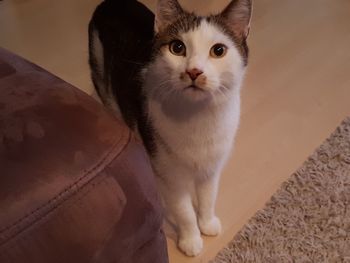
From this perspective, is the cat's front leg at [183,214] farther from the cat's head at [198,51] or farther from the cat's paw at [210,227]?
the cat's head at [198,51]

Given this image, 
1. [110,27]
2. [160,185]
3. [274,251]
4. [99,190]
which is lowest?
[274,251]

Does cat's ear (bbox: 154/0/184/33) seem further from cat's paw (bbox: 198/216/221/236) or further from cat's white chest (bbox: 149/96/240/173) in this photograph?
cat's paw (bbox: 198/216/221/236)

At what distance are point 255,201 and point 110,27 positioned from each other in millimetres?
661

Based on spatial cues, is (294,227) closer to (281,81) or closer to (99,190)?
(281,81)

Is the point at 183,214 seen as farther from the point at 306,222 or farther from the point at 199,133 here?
the point at 306,222

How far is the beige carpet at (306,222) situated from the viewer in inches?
45.1

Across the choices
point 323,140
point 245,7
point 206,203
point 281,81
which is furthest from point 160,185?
point 281,81

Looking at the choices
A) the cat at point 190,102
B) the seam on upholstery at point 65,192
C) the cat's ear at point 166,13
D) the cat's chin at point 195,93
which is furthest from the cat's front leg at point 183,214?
the seam on upholstery at point 65,192

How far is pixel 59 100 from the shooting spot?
0.65 meters

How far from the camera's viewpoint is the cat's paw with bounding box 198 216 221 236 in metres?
1.20

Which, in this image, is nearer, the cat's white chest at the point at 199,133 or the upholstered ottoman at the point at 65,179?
the upholstered ottoman at the point at 65,179

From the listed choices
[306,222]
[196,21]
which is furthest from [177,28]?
[306,222]

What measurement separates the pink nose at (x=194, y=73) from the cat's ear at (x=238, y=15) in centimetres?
18

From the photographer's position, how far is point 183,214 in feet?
3.67
